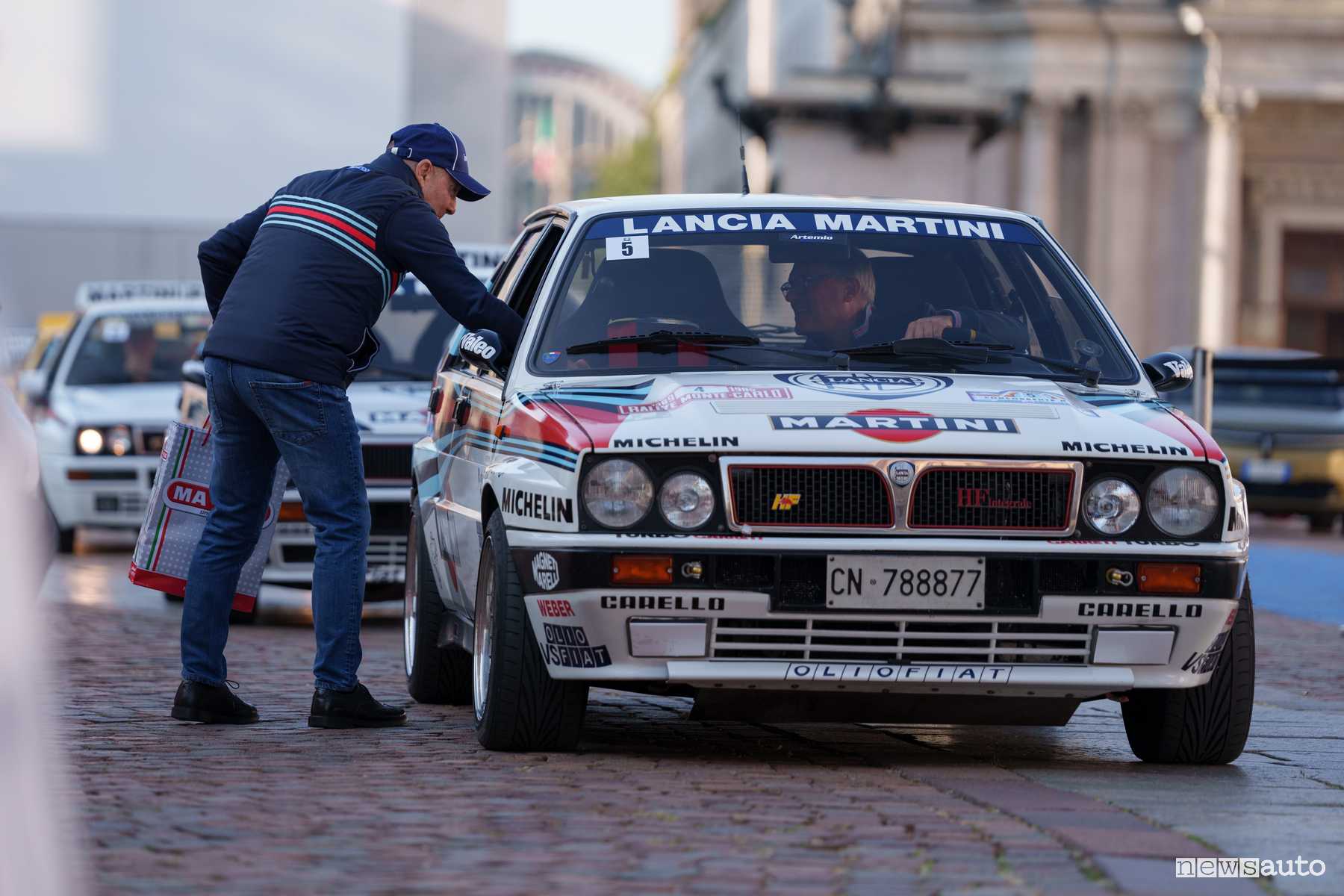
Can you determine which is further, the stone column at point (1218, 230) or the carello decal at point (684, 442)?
the stone column at point (1218, 230)

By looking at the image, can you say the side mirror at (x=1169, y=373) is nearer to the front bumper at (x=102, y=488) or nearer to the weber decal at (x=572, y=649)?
the weber decal at (x=572, y=649)

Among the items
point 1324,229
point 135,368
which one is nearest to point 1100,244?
point 1324,229

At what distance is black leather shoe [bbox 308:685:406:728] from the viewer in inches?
279

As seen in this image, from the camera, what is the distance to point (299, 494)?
23.2 ft

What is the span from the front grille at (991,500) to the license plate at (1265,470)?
1639 centimetres

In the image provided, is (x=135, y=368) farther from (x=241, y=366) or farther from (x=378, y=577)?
(x=241, y=366)

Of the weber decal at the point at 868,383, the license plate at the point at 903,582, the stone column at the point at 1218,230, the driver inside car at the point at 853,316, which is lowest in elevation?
the license plate at the point at 903,582

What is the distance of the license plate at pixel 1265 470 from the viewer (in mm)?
21984

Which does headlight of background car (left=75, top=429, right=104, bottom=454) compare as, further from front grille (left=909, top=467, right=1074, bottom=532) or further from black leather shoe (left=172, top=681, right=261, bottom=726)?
front grille (left=909, top=467, right=1074, bottom=532)

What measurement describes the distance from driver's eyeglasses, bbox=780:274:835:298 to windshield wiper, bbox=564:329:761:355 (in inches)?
13.1

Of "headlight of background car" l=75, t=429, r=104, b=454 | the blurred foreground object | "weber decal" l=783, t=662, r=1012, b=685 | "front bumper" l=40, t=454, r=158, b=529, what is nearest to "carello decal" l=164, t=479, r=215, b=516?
"weber decal" l=783, t=662, r=1012, b=685

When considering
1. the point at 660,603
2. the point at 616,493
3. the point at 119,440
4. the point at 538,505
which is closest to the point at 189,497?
the point at 538,505

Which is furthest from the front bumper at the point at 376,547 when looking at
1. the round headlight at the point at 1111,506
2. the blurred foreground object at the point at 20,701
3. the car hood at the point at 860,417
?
the blurred foreground object at the point at 20,701

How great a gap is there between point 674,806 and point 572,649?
660 millimetres
